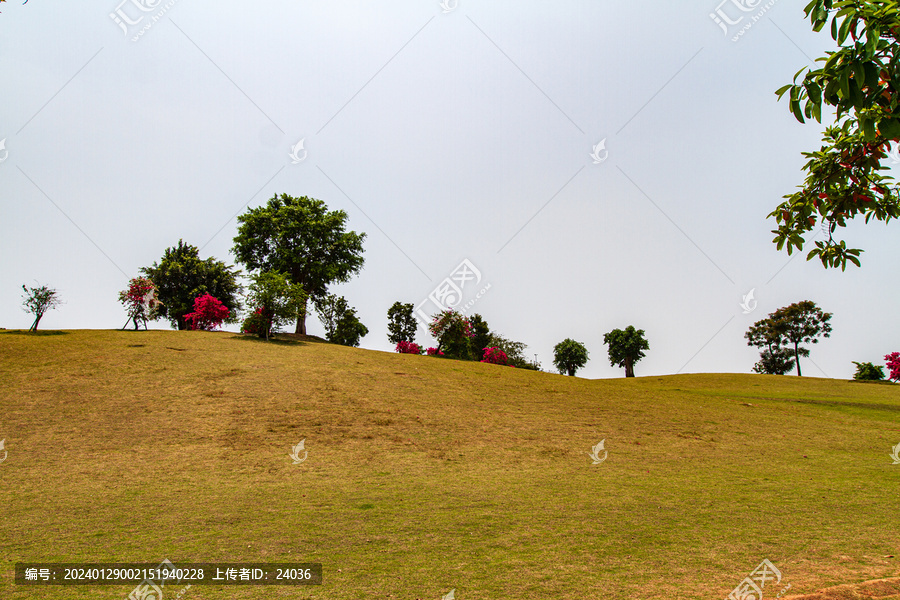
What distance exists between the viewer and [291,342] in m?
36.2

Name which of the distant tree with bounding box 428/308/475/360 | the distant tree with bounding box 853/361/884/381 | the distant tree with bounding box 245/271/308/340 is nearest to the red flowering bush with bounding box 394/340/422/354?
the distant tree with bounding box 428/308/475/360

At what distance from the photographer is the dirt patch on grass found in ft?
18.5

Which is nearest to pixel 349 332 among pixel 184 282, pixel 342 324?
pixel 342 324

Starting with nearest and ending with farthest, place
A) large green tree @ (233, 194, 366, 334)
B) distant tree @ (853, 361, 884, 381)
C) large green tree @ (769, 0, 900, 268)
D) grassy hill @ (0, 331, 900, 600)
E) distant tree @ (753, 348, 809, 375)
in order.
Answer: large green tree @ (769, 0, 900, 268)
grassy hill @ (0, 331, 900, 600)
large green tree @ (233, 194, 366, 334)
distant tree @ (853, 361, 884, 381)
distant tree @ (753, 348, 809, 375)

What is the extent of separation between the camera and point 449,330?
1770 inches

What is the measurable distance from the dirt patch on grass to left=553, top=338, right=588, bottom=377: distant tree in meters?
86.4

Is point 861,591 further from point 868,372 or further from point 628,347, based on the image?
point 628,347

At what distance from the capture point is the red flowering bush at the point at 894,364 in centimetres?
5256

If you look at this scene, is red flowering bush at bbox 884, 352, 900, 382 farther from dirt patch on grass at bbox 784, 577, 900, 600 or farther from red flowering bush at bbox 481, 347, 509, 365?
dirt patch on grass at bbox 784, 577, 900, 600

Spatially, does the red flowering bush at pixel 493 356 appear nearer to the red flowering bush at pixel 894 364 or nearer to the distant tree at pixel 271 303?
the distant tree at pixel 271 303

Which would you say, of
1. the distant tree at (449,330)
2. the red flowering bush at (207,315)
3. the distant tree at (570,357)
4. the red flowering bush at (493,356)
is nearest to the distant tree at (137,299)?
the red flowering bush at (207,315)

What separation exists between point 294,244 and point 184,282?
38.9 feet

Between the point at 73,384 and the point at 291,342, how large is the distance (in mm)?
16340

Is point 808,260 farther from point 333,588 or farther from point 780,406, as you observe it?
point 780,406
